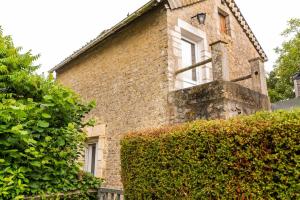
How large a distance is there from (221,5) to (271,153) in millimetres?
8673

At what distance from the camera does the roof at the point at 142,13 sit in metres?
8.20

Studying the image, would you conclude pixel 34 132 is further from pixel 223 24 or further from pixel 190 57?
pixel 223 24

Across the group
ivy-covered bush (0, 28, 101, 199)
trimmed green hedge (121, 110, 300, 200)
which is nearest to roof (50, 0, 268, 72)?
ivy-covered bush (0, 28, 101, 199)

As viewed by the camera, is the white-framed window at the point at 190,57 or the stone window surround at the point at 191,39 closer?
the stone window surround at the point at 191,39

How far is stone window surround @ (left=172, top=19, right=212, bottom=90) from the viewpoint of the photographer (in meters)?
8.09

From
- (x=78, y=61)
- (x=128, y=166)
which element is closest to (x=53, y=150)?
(x=128, y=166)

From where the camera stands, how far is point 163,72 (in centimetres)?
780

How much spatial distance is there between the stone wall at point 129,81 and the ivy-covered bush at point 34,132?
118 inches

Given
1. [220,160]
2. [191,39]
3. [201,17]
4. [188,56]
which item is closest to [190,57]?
[188,56]

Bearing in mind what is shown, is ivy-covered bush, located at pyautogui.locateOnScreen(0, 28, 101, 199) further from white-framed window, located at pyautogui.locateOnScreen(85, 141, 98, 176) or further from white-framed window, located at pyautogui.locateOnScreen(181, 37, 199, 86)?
white-framed window, located at pyautogui.locateOnScreen(85, 141, 98, 176)

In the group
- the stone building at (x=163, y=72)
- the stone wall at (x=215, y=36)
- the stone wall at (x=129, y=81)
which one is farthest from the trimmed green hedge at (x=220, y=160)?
the stone wall at (x=215, y=36)

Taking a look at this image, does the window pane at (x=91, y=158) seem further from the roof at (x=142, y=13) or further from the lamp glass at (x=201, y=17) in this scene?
the lamp glass at (x=201, y=17)

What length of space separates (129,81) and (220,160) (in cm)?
540

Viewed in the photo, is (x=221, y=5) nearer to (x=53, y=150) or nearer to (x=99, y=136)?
(x=99, y=136)
